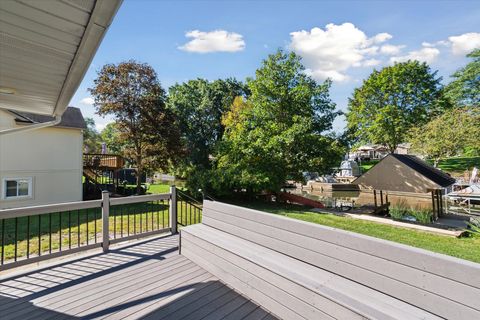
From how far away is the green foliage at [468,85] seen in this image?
891 inches

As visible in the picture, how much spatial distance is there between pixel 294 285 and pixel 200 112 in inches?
725

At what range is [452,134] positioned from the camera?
47.3ft

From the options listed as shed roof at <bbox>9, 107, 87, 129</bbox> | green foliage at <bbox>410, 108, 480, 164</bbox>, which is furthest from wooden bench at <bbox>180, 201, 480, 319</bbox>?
green foliage at <bbox>410, 108, 480, 164</bbox>

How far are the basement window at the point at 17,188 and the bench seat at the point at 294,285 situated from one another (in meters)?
11.2

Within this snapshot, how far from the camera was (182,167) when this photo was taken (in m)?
18.1

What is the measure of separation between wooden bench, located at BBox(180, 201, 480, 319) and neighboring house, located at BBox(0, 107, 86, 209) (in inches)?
432

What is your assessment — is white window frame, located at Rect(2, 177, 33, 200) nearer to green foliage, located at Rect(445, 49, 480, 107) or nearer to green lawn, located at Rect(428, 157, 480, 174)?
green lawn, located at Rect(428, 157, 480, 174)

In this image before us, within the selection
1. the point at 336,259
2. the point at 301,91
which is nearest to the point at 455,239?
the point at 336,259

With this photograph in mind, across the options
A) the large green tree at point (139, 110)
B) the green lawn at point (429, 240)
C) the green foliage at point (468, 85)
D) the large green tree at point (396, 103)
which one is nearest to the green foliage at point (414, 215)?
the green lawn at point (429, 240)

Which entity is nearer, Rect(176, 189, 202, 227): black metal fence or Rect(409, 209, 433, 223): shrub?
Rect(176, 189, 202, 227): black metal fence

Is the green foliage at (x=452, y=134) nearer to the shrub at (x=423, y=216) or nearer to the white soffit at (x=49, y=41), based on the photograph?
the shrub at (x=423, y=216)

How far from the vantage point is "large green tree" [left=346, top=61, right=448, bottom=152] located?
2233 centimetres

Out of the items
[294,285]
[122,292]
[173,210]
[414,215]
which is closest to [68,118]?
[173,210]

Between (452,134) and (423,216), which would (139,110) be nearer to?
(423,216)
